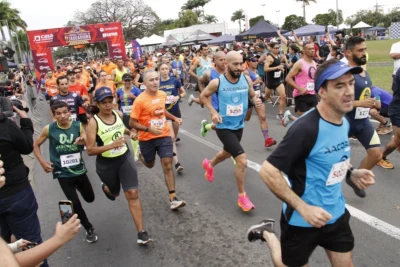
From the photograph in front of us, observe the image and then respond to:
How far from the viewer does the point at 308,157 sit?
7.35 feet

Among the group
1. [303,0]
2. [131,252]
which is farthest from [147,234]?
[303,0]

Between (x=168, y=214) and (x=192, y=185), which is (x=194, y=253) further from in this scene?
(x=192, y=185)

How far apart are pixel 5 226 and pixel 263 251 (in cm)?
250

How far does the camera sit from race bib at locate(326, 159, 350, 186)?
2320mm

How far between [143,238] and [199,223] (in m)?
0.77

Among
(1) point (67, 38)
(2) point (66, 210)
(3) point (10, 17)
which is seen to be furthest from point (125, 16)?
(2) point (66, 210)

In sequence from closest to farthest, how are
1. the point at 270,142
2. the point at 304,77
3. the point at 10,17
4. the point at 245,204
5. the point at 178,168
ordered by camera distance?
1. the point at 245,204
2. the point at 178,168
3. the point at 304,77
4. the point at 270,142
5. the point at 10,17

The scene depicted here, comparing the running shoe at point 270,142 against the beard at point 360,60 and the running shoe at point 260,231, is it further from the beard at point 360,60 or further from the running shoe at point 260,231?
the running shoe at point 260,231

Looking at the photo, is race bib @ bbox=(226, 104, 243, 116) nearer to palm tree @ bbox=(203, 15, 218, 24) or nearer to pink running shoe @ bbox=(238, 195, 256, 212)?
pink running shoe @ bbox=(238, 195, 256, 212)

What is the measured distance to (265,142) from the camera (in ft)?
23.9

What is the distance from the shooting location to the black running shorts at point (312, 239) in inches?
93.0

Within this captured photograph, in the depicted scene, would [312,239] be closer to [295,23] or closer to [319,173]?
[319,173]

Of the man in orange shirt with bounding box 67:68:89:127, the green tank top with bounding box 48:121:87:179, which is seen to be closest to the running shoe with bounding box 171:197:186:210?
the green tank top with bounding box 48:121:87:179

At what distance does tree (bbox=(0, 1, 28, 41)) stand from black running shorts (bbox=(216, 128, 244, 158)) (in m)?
60.4
